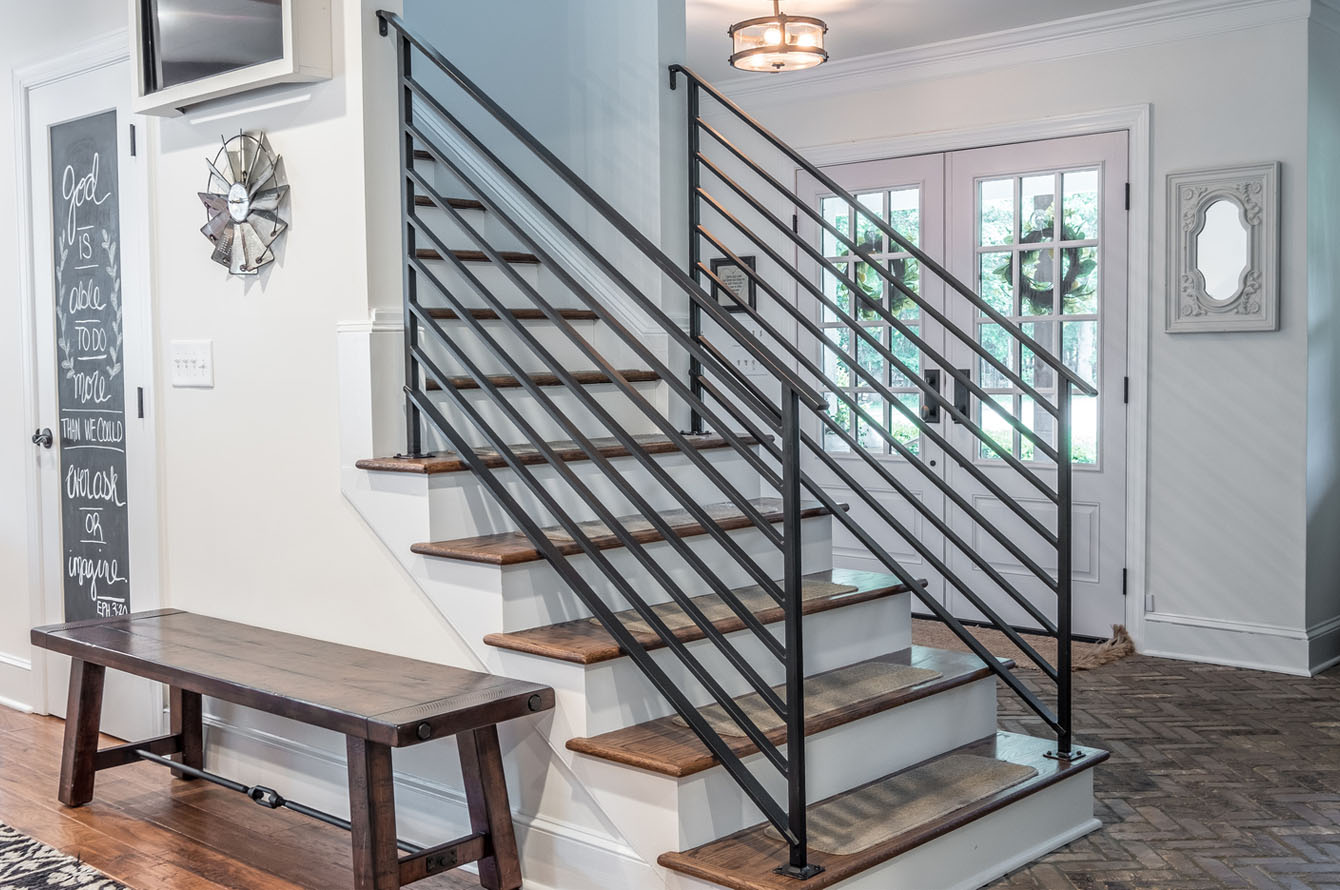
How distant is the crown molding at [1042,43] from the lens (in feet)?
16.2

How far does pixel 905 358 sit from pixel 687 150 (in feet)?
8.30

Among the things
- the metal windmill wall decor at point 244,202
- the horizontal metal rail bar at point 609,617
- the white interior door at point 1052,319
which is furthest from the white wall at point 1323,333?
the metal windmill wall decor at point 244,202

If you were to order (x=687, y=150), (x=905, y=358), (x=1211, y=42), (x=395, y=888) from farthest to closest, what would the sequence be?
(x=905, y=358)
(x=1211, y=42)
(x=687, y=150)
(x=395, y=888)

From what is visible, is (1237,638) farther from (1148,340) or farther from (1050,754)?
(1050,754)

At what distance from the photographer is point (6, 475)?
4.46m

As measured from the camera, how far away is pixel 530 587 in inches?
116

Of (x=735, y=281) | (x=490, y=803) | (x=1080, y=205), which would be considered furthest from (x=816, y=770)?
(x=735, y=281)

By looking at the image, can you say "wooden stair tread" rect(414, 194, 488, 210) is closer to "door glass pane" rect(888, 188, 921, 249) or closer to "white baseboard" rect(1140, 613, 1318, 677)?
"door glass pane" rect(888, 188, 921, 249)

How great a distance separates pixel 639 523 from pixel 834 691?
667mm

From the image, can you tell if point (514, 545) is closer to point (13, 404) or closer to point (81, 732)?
point (81, 732)

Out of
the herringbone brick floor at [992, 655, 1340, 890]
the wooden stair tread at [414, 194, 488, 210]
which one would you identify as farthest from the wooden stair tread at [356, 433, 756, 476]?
the herringbone brick floor at [992, 655, 1340, 890]

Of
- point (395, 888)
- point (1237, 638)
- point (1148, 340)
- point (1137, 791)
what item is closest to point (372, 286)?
point (395, 888)

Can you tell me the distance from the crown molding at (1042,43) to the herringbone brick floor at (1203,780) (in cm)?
256

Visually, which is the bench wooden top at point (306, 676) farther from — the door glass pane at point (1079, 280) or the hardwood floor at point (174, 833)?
the door glass pane at point (1079, 280)
